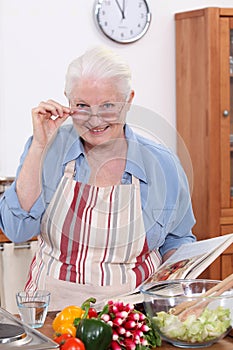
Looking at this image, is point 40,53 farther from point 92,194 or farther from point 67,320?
point 67,320

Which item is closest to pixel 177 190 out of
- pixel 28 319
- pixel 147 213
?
pixel 147 213

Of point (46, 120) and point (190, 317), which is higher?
point (46, 120)

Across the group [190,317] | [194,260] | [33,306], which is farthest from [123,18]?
[190,317]

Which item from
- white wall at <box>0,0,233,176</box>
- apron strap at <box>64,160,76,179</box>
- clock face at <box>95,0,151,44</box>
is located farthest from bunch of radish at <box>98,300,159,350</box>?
clock face at <box>95,0,151,44</box>

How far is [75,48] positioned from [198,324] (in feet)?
7.95

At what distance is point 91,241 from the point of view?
2299 millimetres

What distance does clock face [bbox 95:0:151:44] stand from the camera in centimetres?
394

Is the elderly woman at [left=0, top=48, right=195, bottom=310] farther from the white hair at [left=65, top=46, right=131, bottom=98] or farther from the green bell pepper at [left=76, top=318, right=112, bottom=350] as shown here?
the green bell pepper at [left=76, top=318, right=112, bottom=350]

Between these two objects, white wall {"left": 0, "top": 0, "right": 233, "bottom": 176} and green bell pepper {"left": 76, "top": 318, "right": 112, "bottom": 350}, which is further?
white wall {"left": 0, "top": 0, "right": 233, "bottom": 176}

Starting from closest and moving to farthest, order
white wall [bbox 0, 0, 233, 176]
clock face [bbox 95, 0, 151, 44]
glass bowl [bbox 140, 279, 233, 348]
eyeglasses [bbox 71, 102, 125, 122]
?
glass bowl [bbox 140, 279, 233, 348]
eyeglasses [bbox 71, 102, 125, 122]
white wall [bbox 0, 0, 233, 176]
clock face [bbox 95, 0, 151, 44]

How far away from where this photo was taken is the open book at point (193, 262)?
2.01 m

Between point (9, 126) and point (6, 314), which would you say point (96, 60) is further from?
point (9, 126)

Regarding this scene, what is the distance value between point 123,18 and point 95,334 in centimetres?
261

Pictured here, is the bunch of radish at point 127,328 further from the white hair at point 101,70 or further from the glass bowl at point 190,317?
the white hair at point 101,70
